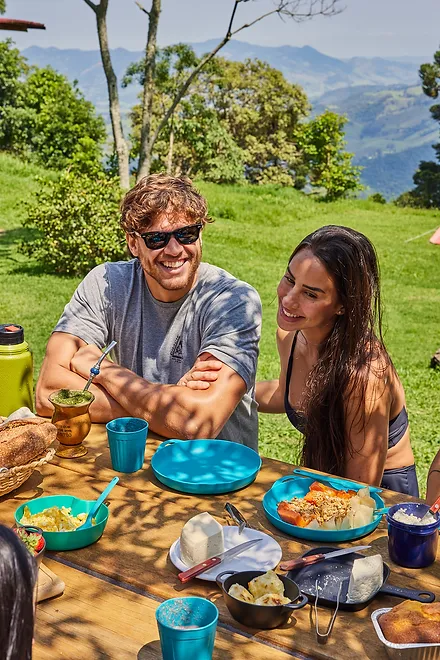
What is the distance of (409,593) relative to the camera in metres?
1.83

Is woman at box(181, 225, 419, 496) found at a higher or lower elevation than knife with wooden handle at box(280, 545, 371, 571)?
higher

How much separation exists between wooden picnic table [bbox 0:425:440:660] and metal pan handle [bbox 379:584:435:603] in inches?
1.1

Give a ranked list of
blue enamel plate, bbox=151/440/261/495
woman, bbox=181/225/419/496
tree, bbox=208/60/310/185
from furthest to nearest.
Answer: tree, bbox=208/60/310/185 → woman, bbox=181/225/419/496 → blue enamel plate, bbox=151/440/261/495

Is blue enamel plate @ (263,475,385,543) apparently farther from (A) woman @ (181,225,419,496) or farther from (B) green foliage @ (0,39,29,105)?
(B) green foliage @ (0,39,29,105)

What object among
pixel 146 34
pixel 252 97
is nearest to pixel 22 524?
pixel 146 34

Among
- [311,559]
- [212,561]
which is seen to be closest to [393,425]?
[311,559]

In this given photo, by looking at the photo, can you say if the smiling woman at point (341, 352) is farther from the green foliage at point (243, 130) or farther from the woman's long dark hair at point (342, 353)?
the green foliage at point (243, 130)

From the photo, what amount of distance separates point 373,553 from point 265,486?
20.3 inches

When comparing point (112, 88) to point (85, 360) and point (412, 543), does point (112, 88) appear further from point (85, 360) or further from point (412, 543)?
point (412, 543)

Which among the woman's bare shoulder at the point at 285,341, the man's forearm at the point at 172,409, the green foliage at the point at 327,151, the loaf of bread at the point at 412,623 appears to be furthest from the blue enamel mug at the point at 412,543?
the green foliage at the point at 327,151

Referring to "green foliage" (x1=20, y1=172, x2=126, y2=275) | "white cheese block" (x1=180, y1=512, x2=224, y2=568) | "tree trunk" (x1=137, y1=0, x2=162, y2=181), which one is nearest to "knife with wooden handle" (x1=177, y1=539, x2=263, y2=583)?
"white cheese block" (x1=180, y1=512, x2=224, y2=568)

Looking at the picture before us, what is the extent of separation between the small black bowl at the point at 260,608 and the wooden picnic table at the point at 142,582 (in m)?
0.02

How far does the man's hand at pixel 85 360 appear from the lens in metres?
3.17

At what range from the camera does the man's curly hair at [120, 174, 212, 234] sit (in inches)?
131
